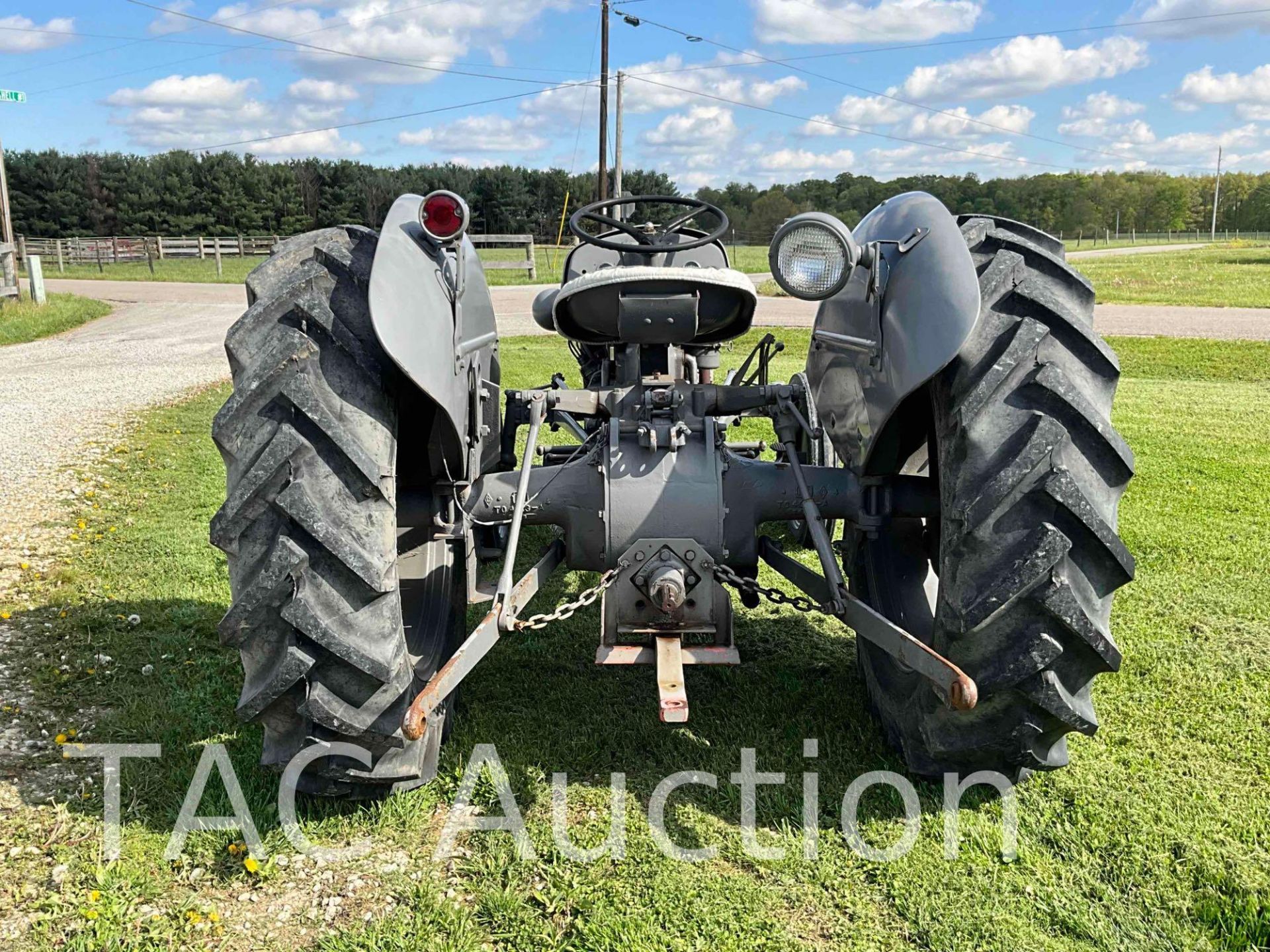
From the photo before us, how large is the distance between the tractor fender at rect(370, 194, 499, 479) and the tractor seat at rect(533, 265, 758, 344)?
1.27 feet

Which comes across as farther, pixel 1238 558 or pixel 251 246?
pixel 251 246

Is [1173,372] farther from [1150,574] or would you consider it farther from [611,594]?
[611,594]

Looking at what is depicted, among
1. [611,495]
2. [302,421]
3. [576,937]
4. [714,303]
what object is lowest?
[576,937]

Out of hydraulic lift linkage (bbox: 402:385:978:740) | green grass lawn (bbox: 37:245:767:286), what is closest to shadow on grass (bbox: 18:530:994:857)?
hydraulic lift linkage (bbox: 402:385:978:740)

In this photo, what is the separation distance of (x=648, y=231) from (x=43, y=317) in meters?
19.0

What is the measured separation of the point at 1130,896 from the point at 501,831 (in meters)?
1.75

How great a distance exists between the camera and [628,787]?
327 cm

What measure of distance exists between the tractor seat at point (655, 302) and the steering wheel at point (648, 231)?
30cm

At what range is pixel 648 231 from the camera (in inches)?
177

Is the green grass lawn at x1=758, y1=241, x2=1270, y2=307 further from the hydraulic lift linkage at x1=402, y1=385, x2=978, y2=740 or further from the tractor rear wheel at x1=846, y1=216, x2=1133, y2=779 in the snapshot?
the tractor rear wheel at x1=846, y1=216, x2=1133, y2=779

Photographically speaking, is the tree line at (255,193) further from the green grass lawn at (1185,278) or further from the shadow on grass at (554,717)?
the shadow on grass at (554,717)

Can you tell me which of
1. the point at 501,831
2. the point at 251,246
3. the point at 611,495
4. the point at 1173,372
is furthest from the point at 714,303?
the point at 251,246

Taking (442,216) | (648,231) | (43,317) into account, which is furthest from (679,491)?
(43,317)

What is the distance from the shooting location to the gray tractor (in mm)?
2717
